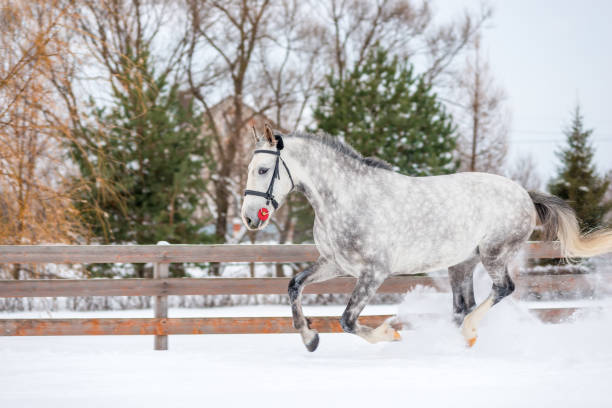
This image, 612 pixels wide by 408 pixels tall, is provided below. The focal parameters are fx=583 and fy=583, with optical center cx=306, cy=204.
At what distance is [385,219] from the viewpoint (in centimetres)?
430

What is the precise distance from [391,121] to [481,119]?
6.24 metres

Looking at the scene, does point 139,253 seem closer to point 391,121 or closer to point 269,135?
point 269,135

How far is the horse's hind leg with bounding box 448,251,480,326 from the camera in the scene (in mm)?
4848

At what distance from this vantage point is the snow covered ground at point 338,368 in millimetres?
3186

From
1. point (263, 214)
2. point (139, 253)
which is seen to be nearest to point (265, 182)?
point (263, 214)

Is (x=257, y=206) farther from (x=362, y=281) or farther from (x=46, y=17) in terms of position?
(x=46, y=17)

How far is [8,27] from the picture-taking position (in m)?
5.73

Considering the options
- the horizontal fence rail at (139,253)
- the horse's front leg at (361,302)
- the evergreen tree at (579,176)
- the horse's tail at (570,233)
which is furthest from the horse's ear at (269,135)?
the evergreen tree at (579,176)

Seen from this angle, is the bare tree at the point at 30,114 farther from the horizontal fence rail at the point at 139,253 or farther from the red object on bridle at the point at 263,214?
the red object on bridle at the point at 263,214

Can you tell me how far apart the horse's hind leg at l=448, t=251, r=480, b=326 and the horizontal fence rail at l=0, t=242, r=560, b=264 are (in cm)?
104

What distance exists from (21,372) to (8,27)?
3.50 meters

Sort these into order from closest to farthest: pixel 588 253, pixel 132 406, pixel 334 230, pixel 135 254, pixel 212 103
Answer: pixel 132 406
pixel 334 230
pixel 588 253
pixel 135 254
pixel 212 103

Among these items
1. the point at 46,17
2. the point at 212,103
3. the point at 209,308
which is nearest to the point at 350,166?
the point at 46,17

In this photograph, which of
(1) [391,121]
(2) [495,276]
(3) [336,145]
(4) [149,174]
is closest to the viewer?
(3) [336,145]
